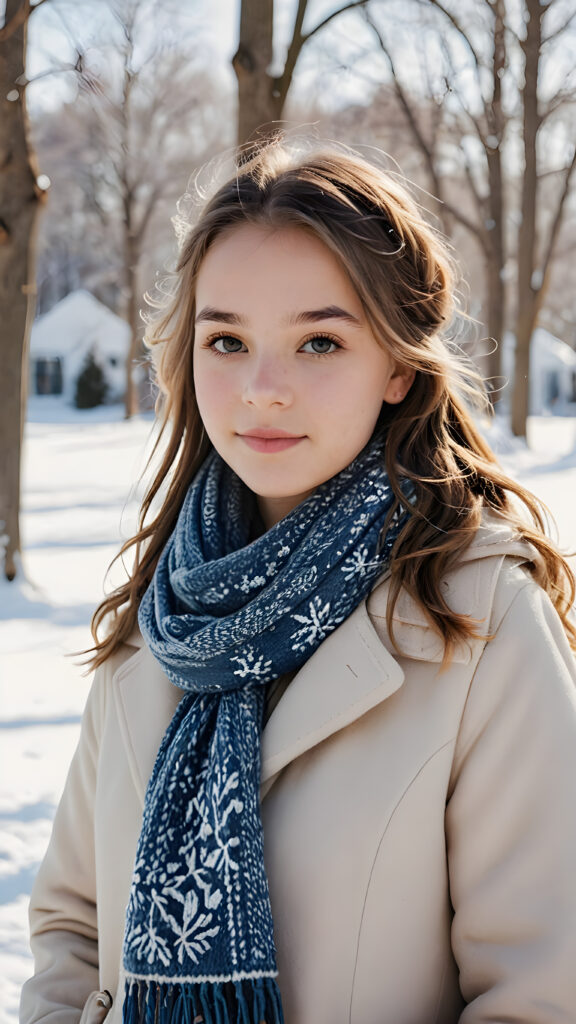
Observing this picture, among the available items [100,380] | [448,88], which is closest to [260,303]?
[448,88]

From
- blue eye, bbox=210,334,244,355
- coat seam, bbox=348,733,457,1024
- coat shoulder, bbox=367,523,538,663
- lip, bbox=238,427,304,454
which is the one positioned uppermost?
blue eye, bbox=210,334,244,355

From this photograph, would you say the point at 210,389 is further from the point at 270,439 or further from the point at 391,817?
the point at 391,817

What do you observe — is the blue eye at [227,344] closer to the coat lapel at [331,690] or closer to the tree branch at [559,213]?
the coat lapel at [331,690]

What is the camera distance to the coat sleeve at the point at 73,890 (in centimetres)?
195

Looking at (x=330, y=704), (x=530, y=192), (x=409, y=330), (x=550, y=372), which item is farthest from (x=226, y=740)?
(x=550, y=372)

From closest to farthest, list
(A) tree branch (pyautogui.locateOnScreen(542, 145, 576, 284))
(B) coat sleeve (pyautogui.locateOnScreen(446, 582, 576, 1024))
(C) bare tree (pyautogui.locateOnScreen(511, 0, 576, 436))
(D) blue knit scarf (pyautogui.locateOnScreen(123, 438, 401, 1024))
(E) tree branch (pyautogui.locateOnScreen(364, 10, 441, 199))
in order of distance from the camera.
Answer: (B) coat sleeve (pyautogui.locateOnScreen(446, 582, 576, 1024)), (D) blue knit scarf (pyautogui.locateOnScreen(123, 438, 401, 1024)), (C) bare tree (pyautogui.locateOnScreen(511, 0, 576, 436)), (E) tree branch (pyautogui.locateOnScreen(364, 10, 441, 199)), (A) tree branch (pyautogui.locateOnScreen(542, 145, 576, 284))

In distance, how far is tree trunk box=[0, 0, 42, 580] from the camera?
7.13 m

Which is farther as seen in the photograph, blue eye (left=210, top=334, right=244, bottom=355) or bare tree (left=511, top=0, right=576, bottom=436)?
bare tree (left=511, top=0, right=576, bottom=436)

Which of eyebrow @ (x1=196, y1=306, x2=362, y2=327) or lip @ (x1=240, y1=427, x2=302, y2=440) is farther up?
eyebrow @ (x1=196, y1=306, x2=362, y2=327)

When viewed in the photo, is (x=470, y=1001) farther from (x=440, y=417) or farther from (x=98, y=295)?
(x=98, y=295)

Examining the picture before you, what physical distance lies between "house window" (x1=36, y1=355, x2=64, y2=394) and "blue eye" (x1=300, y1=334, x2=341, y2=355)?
39478 millimetres

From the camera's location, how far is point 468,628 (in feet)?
5.08

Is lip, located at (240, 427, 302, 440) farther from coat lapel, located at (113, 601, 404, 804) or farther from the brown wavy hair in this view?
coat lapel, located at (113, 601, 404, 804)

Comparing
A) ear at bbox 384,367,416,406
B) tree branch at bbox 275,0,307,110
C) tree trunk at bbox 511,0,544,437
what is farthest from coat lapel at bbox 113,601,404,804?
tree trunk at bbox 511,0,544,437
